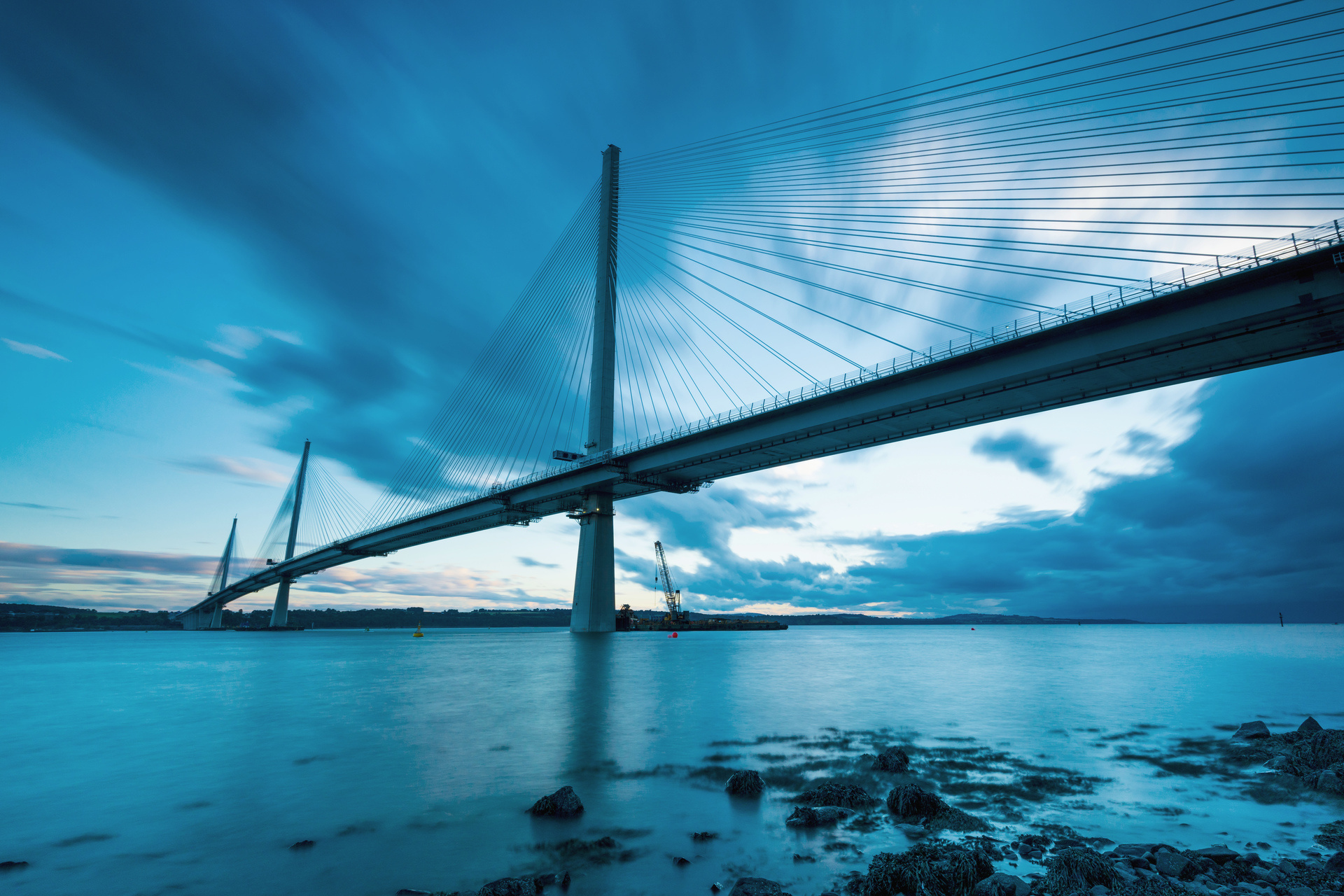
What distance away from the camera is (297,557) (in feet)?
341

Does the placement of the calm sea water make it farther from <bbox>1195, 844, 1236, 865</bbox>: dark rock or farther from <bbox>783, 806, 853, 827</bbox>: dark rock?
<bbox>1195, 844, 1236, 865</bbox>: dark rock

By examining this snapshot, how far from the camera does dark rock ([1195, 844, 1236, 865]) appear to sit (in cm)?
691

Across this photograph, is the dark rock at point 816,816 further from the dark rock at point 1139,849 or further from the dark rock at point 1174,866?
the dark rock at point 1174,866

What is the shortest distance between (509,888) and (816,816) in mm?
4438

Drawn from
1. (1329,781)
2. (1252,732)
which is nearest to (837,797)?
(1329,781)

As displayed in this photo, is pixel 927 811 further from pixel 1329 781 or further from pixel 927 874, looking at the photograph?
pixel 1329 781

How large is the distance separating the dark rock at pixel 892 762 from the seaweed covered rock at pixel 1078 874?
5127mm

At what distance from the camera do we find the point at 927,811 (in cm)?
864

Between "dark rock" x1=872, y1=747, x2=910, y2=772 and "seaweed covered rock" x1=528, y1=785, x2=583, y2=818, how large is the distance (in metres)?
5.91

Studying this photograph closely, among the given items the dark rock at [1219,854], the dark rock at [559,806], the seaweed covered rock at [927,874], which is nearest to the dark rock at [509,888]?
the dark rock at [559,806]

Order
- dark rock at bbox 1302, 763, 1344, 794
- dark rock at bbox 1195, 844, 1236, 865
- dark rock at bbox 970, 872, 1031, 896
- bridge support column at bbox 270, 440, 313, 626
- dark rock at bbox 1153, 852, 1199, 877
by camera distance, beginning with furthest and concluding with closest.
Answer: bridge support column at bbox 270, 440, 313, 626, dark rock at bbox 1302, 763, 1344, 794, dark rock at bbox 1195, 844, 1236, 865, dark rock at bbox 1153, 852, 1199, 877, dark rock at bbox 970, 872, 1031, 896

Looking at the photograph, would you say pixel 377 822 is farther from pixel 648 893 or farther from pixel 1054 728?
pixel 1054 728

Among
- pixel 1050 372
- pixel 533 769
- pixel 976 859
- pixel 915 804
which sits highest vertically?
pixel 1050 372

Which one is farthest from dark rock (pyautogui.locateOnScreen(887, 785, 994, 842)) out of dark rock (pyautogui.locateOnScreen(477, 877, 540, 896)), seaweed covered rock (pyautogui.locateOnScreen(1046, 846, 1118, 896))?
dark rock (pyautogui.locateOnScreen(477, 877, 540, 896))
